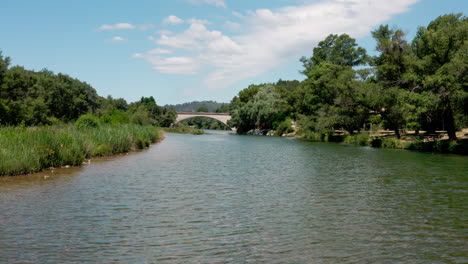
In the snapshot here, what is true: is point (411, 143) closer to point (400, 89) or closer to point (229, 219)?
point (400, 89)

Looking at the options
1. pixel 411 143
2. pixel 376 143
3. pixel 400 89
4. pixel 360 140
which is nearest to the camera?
pixel 411 143

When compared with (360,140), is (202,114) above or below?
above

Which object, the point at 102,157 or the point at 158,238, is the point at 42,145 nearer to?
the point at 102,157

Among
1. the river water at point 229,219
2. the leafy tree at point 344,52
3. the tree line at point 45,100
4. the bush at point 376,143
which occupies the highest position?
the leafy tree at point 344,52

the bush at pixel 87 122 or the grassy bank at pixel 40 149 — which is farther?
the bush at pixel 87 122

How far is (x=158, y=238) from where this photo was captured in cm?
916

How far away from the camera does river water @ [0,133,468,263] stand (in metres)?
8.16

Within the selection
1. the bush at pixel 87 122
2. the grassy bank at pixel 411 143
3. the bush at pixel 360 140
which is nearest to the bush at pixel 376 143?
the grassy bank at pixel 411 143

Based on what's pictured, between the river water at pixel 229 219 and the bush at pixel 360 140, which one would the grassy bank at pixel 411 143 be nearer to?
the bush at pixel 360 140

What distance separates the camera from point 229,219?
36.2 feet

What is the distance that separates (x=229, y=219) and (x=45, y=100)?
67.2 meters

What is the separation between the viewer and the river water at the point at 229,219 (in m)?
8.16

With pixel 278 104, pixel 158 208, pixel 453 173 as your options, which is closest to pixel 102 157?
pixel 158 208

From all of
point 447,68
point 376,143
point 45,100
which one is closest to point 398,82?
point 376,143
